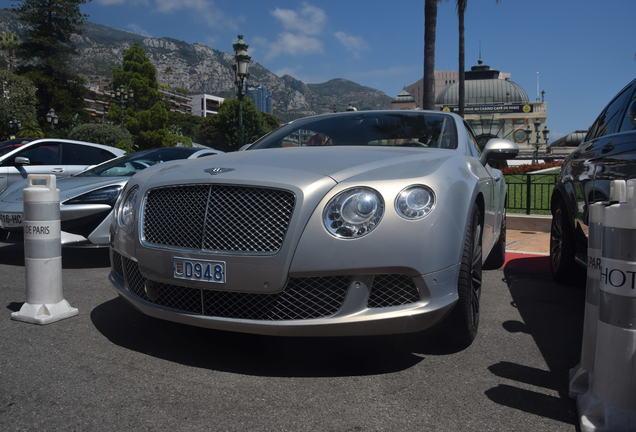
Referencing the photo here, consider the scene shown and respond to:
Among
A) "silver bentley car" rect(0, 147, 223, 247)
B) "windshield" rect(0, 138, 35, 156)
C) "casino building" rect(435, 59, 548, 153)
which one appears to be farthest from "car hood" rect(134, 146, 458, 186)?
"casino building" rect(435, 59, 548, 153)

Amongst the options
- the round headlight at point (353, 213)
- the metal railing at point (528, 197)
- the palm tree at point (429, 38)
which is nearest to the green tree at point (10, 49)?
the palm tree at point (429, 38)

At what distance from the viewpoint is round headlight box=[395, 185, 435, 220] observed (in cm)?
252

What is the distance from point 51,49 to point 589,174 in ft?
184

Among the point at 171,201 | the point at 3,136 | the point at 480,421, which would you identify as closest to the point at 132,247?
the point at 171,201

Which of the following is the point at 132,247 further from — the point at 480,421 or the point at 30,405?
the point at 480,421

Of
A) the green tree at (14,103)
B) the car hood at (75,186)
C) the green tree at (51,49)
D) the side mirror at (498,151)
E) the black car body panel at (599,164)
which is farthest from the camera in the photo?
the green tree at (51,49)

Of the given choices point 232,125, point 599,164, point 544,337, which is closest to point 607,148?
point 599,164

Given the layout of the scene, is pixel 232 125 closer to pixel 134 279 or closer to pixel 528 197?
pixel 528 197

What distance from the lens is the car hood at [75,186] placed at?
5496 millimetres

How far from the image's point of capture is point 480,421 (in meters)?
2.18

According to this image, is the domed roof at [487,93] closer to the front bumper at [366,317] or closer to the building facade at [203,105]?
the building facade at [203,105]

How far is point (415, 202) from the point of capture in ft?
8.39

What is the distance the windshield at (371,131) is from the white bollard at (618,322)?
69.6 inches

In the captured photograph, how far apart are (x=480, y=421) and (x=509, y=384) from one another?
0.45 metres
